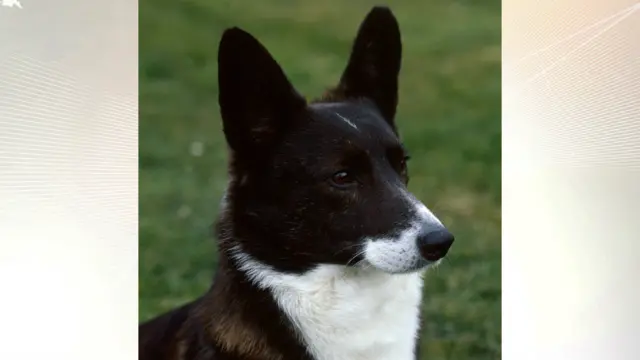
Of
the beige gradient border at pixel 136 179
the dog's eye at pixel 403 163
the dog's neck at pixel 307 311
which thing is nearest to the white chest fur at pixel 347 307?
the dog's neck at pixel 307 311

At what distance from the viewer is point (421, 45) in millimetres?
1823

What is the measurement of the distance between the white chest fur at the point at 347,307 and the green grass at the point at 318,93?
5.0 inches

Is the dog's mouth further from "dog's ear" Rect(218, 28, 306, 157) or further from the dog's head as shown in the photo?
"dog's ear" Rect(218, 28, 306, 157)

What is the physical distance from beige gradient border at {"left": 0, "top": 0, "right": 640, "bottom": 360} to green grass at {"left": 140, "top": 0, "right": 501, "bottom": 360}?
46 mm

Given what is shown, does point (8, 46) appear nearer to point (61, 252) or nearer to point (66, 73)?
point (66, 73)

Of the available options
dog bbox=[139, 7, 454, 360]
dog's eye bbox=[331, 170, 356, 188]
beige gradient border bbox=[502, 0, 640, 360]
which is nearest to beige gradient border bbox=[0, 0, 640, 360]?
beige gradient border bbox=[502, 0, 640, 360]

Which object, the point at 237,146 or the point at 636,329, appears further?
the point at 636,329

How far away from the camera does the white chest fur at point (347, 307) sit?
158cm

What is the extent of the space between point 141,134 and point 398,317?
787 mm

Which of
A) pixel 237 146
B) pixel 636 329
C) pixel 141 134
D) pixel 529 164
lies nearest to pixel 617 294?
pixel 636 329

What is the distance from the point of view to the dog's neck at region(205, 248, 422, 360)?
1578 mm

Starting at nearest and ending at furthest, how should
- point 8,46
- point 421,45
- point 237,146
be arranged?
point 237,146 < point 8,46 < point 421,45

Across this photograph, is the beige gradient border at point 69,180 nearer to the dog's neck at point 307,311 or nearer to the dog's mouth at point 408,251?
the dog's neck at point 307,311

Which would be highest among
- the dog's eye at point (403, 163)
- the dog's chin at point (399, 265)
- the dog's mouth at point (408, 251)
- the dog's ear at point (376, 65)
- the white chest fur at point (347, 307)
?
the dog's ear at point (376, 65)
